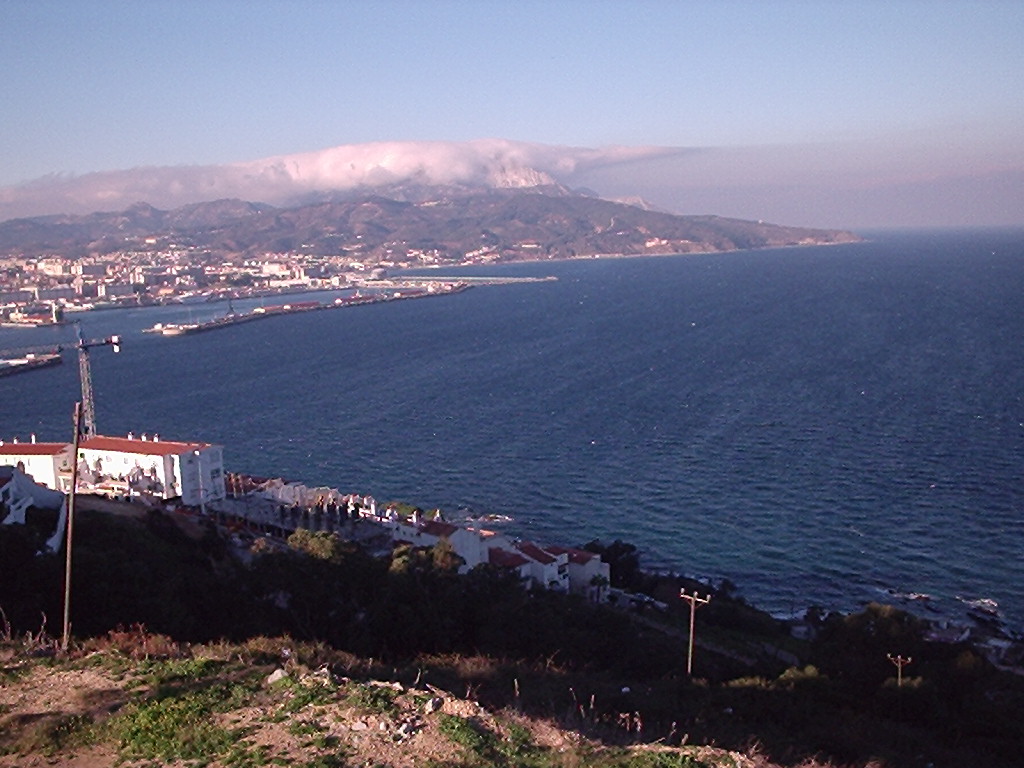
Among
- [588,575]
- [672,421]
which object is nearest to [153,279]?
[672,421]

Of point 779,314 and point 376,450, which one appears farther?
point 779,314

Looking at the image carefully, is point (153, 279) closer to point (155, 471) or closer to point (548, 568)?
point (155, 471)

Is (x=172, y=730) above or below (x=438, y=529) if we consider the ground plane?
above

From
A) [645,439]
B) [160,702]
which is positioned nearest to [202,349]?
[645,439]

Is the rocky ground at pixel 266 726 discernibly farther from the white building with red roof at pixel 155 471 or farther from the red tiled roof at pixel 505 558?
the white building with red roof at pixel 155 471

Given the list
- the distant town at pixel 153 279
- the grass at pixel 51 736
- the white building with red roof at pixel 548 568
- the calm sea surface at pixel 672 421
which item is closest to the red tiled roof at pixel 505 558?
the white building with red roof at pixel 548 568

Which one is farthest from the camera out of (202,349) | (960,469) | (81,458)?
(202,349)

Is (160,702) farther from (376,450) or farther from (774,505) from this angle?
(376,450)
